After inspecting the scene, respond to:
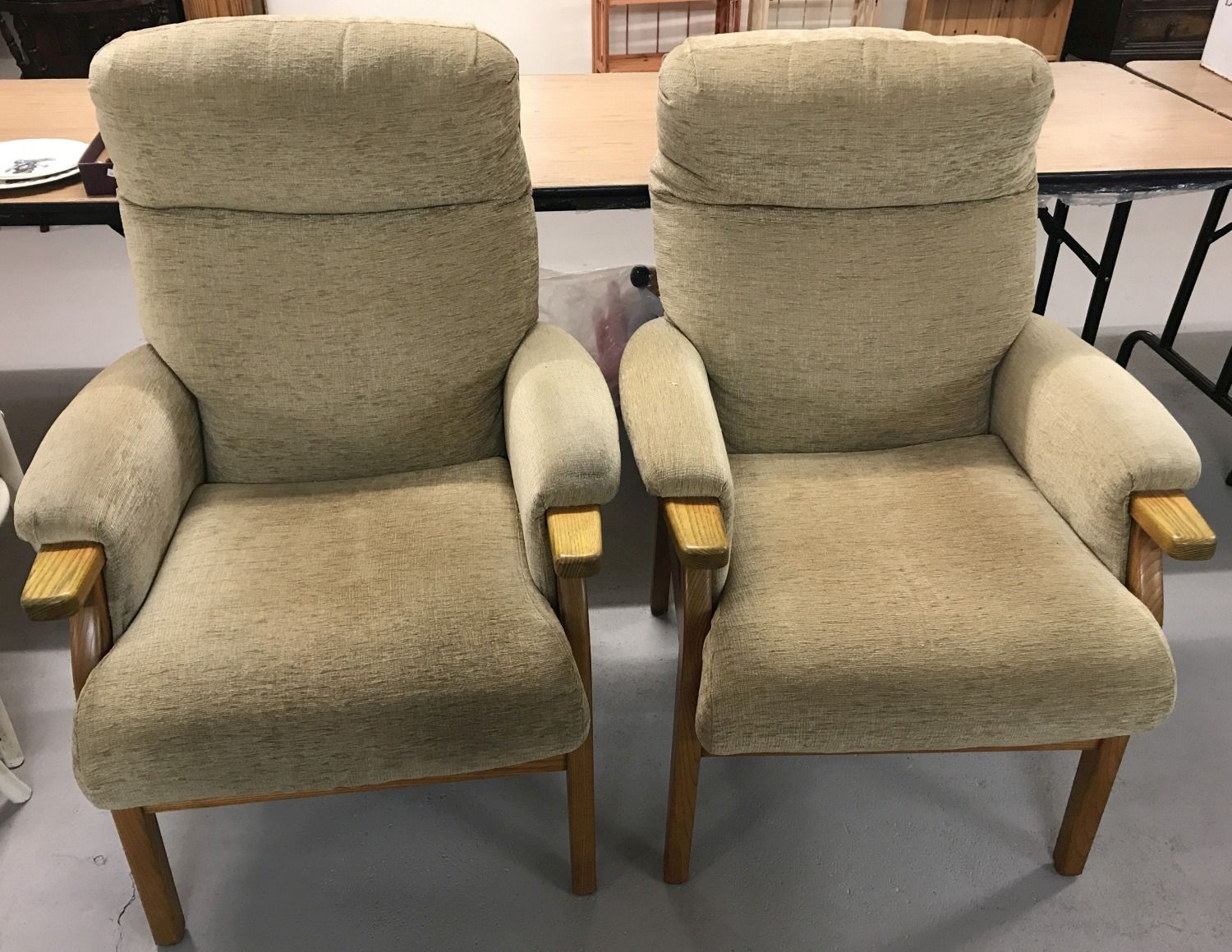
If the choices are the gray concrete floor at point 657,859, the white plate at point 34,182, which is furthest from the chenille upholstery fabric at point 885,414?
the white plate at point 34,182

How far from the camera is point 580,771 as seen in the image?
1.32 meters

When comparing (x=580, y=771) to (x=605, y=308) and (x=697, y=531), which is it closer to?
(x=697, y=531)

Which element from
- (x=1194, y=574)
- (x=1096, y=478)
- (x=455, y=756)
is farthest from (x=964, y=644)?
(x=1194, y=574)

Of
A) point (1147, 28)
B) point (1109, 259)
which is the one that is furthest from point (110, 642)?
point (1147, 28)

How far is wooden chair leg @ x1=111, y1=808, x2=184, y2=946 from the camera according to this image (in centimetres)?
122

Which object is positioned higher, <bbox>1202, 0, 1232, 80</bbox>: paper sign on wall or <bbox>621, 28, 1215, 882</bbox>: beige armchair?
<bbox>1202, 0, 1232, 80</bbox>: paper sign on wall

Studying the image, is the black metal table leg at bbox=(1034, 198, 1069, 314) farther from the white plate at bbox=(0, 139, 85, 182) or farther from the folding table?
the white plate at bbox=(0, 139, 85, 182)

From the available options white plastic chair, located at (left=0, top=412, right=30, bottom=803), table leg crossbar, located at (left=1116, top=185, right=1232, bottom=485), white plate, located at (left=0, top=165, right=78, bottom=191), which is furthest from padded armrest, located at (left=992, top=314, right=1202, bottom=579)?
white plate, located at (left=0, top=165, right=78, bottom=191)

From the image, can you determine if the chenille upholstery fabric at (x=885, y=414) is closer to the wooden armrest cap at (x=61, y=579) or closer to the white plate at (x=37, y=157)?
the wooden armrest cap at (x=61, y=579)

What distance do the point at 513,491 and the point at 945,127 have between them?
822 millimetres

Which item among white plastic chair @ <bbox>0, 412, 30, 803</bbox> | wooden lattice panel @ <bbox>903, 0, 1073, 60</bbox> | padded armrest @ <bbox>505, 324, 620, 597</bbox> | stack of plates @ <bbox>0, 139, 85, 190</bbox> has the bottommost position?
white plastic chair @ <bbox>0, 412, 30, 803</bbox>

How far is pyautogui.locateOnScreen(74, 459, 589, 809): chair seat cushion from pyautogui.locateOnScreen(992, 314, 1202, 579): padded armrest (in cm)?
73

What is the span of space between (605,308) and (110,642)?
4.52 feet

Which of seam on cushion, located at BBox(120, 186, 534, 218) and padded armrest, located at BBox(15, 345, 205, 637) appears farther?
seam on cushion, located at BBox(120, 186, 534, 218)
